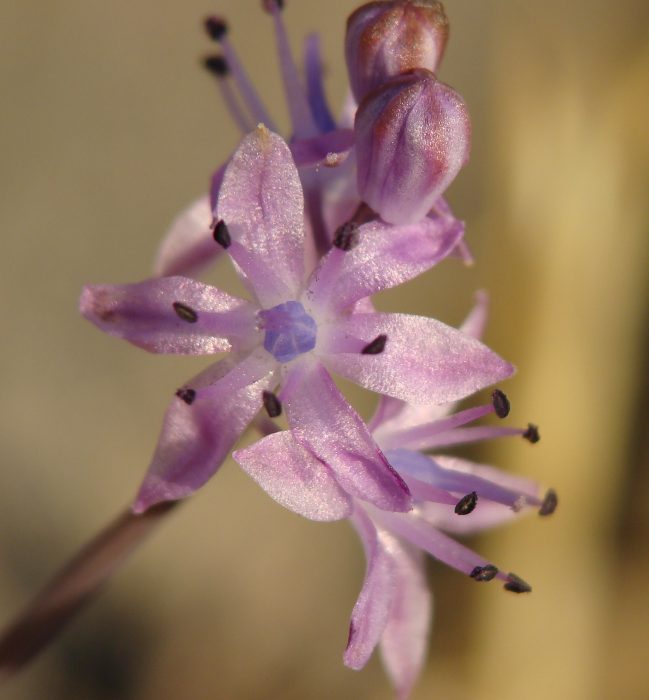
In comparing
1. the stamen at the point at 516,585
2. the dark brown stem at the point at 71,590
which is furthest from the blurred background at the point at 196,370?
the stamen at the point at 516,585

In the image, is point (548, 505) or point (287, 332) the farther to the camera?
point (548, 505)

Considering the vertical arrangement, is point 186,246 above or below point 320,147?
below

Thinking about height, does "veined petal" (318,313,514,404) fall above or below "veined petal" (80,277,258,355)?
below

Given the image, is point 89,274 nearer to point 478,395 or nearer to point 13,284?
point 13,284

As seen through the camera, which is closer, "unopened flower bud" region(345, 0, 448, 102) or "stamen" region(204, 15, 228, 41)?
"unopened flower bud" region(345, 0, 448, 102)

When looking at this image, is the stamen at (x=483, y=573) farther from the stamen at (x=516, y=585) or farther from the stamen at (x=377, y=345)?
the stamen at (x=377, y=345)

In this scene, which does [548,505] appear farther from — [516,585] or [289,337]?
[289,337]

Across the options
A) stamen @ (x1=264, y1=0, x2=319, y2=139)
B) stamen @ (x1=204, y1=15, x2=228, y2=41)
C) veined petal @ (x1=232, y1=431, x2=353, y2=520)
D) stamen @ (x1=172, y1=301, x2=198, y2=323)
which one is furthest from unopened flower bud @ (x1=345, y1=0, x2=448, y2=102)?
veined petal @ (x1=232, y1=431, x2=353, y2=520)

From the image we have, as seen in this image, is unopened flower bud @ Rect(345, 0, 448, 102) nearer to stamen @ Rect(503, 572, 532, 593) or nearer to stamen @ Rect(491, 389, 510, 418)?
stamen @ Rect(491, 389, 510, 418)

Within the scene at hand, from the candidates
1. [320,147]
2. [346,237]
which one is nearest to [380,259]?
[346,237]
